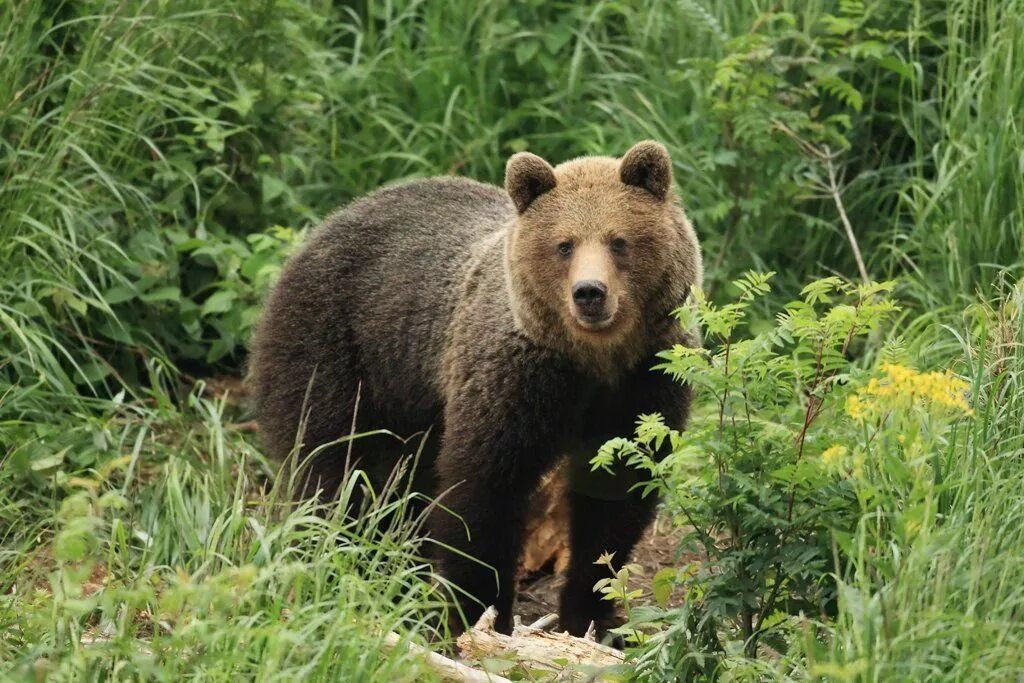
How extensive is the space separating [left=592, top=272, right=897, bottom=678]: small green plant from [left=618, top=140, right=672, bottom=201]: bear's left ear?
4.05ft

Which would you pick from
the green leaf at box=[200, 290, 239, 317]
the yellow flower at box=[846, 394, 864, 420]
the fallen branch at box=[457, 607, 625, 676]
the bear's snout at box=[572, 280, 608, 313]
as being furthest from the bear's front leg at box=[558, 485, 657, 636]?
the green leaf at box=[200, 290, 239, 317]

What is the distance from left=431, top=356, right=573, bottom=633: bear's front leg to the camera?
5.27 m

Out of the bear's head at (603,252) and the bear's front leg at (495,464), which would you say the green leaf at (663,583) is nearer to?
the bear's front leg at (495,464)

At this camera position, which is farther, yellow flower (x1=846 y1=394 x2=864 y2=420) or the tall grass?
yellow flower (x1=846 y1=394 x2=864 y2=420)

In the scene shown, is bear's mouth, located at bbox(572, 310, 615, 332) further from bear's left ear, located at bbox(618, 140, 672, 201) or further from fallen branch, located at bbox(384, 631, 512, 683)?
fallen branch, located at bbox(384, 631, 512, 683)

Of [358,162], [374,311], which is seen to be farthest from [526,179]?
[358,162]

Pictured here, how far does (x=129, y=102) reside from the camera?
23.1 ft

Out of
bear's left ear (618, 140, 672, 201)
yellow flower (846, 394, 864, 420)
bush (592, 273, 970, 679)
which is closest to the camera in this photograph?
yellow flower (846, 394, 864, 420)

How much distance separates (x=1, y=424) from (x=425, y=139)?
3.04 m

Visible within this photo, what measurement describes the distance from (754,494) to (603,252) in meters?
1.35

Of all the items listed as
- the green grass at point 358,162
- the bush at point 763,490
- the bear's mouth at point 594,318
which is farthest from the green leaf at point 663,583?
the bear's mouth at point 594,318

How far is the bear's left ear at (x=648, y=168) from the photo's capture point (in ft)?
17.5

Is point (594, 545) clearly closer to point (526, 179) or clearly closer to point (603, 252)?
point (603, 252)

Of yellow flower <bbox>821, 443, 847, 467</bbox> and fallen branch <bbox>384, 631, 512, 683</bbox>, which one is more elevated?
yellow flower <bbox>821, 443, 847, 467</bbox>
